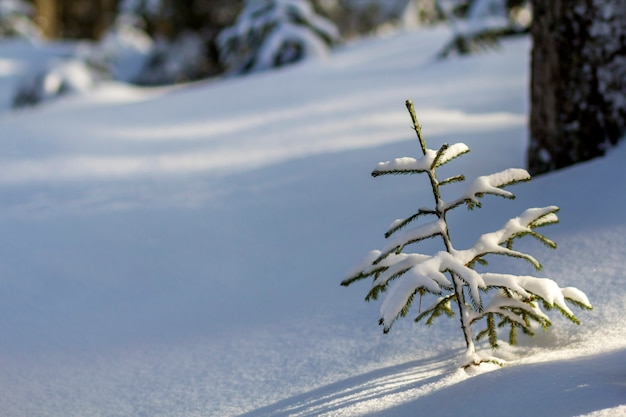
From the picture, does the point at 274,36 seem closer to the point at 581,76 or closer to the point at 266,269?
the point at 581,76

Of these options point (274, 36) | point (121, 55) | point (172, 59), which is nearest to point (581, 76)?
point (274, 36)

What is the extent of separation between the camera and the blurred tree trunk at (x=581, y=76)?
3.12m

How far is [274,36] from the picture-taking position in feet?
29.6

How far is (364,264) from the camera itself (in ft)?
6.56

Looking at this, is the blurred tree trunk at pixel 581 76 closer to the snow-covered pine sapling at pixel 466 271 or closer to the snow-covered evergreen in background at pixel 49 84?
the snow-covered pine sapling at pixel 466 271

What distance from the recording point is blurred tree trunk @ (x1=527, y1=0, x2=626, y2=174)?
10.2 ft

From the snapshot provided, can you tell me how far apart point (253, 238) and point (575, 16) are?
5.21 feet

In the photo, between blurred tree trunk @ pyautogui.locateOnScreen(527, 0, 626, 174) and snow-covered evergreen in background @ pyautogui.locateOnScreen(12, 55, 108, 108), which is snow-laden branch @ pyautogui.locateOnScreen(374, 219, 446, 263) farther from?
snow-covered evergreen in background @ pyautogui.locateOnScreen(12, 55, 108, 108)

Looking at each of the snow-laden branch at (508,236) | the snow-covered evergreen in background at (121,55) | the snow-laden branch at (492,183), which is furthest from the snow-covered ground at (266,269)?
the snow-covered evergreen in background at (121,55)

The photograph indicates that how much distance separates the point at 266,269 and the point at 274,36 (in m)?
6.39

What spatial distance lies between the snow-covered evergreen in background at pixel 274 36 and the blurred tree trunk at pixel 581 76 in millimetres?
5778

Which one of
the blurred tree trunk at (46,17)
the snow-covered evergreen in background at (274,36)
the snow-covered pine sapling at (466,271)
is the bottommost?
the blurred tree trunk at (46,17)

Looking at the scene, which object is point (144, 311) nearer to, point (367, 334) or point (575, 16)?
point (367, 334)

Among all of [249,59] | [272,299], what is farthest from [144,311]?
[249,59]
